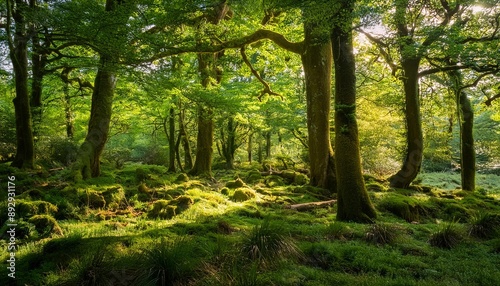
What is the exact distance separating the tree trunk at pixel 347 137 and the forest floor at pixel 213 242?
0.70 m

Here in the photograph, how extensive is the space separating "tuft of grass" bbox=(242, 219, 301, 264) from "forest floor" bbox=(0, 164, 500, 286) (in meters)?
0.02

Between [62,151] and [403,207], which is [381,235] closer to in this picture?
[403,207]

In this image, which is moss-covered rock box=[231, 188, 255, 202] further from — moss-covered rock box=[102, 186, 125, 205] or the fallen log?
moss-covered rock box=[102, 186, 125, 205]

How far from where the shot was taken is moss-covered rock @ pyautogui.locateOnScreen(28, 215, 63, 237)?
516cm

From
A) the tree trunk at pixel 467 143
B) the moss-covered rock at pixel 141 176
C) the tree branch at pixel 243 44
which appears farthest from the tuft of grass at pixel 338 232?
the tree trunk at pixel 467 143

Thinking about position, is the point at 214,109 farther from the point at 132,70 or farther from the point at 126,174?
the point at 126,174

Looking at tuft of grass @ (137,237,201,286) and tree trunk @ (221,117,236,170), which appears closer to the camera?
tuft of grass @ (137,237,201,286)

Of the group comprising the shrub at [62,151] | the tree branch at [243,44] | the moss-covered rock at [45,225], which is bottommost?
the moss-covered rock at [45,225]

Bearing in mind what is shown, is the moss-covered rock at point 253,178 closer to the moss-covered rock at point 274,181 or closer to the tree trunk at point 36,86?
the moss-covered rock at point 274,181

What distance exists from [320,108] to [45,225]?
27.2ft

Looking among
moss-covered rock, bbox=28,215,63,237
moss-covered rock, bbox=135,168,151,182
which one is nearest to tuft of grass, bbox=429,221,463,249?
moss-covered rock, bbox=28,215,63,237

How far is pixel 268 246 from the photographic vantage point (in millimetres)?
4523

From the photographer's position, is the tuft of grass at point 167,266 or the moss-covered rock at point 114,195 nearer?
the tuft of grass at point 167,266

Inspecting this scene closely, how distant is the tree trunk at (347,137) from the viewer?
22.6 ft
